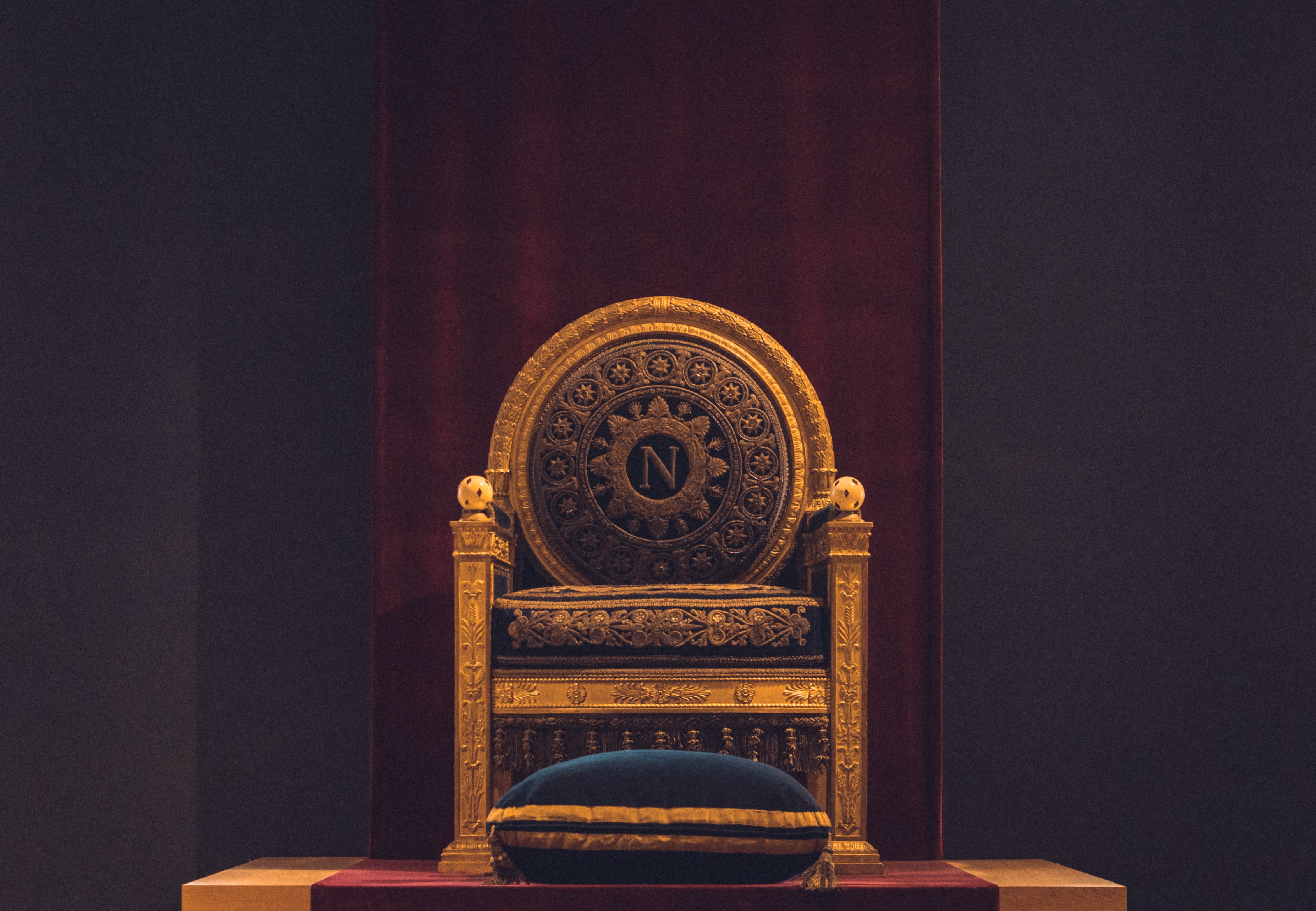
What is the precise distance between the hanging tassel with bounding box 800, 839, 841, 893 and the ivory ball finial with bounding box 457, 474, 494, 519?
3.00 ft

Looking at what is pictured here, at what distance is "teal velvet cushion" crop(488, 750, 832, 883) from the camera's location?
1.83 metres

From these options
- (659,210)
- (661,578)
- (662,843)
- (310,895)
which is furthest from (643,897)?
(659,210)

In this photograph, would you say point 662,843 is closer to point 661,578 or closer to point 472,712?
point 472,712

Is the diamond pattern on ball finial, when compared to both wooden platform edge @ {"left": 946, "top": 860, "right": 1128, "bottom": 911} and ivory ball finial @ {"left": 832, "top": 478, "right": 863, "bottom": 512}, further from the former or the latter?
wooden platform edge @ {"left": 946, "top": 860, "right": 1128, "bottom": 911}

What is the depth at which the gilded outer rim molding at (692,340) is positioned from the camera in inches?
111

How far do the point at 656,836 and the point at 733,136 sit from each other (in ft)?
6.25

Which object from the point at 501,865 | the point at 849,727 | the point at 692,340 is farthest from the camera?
the point at 692,340

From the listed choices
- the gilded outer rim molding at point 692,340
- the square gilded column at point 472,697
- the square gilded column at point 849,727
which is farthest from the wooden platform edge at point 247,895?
the square gilded column at point 849,727

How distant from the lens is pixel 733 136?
3143 millimetres

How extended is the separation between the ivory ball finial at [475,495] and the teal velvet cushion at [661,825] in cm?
68

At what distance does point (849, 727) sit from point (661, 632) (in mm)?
394

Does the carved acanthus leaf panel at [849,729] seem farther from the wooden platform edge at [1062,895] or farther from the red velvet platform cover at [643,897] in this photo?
the wooden platform edge at [1062,895]

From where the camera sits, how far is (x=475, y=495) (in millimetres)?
2408

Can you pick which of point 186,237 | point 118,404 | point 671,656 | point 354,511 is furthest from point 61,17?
point 671,656
